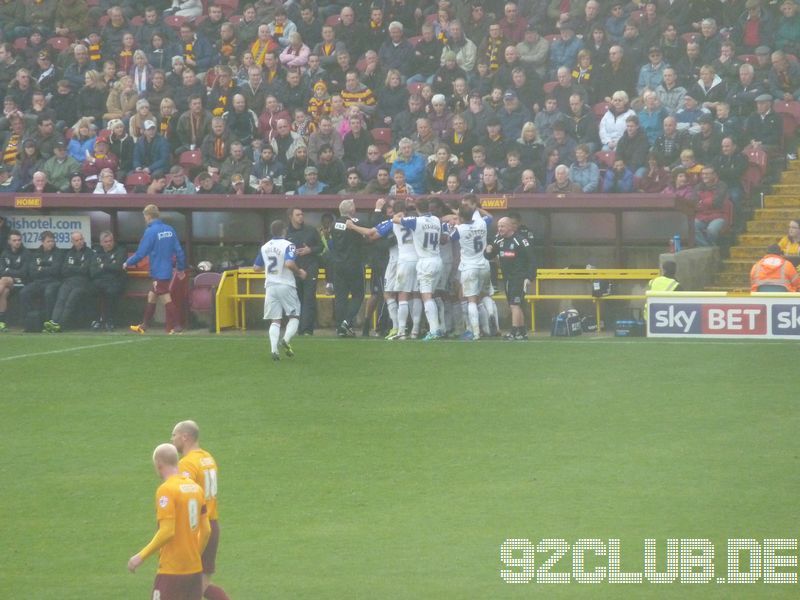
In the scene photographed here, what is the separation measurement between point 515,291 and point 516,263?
1.28 feet

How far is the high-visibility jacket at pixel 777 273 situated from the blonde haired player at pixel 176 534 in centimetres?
1343

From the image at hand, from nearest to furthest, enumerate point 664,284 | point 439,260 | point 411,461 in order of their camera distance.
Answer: point 411,461 → point 664,284 → point 439,260

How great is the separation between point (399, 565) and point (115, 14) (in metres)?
21.0

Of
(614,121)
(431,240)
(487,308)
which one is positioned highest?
(614,121)

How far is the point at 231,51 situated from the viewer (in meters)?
27.5

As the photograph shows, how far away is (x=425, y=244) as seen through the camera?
20.0 metres

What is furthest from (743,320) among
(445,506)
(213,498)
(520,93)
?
(213,498)

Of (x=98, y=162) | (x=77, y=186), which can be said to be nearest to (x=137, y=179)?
(x=98, y=162)

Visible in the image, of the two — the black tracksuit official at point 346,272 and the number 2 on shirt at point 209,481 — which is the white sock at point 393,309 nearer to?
the black tracksuit official at point 346,272

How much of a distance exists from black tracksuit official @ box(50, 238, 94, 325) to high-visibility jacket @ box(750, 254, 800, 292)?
10.4 m

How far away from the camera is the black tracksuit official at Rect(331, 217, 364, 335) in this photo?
20.5 meters

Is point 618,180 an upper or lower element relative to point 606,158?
lower

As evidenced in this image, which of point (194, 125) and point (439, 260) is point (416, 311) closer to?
point (439, 260)

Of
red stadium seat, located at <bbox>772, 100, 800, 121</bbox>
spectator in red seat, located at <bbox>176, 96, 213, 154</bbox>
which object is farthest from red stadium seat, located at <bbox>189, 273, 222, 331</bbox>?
red stadium seat, located at <bbox>772, 100, 800, 121</bbox>
